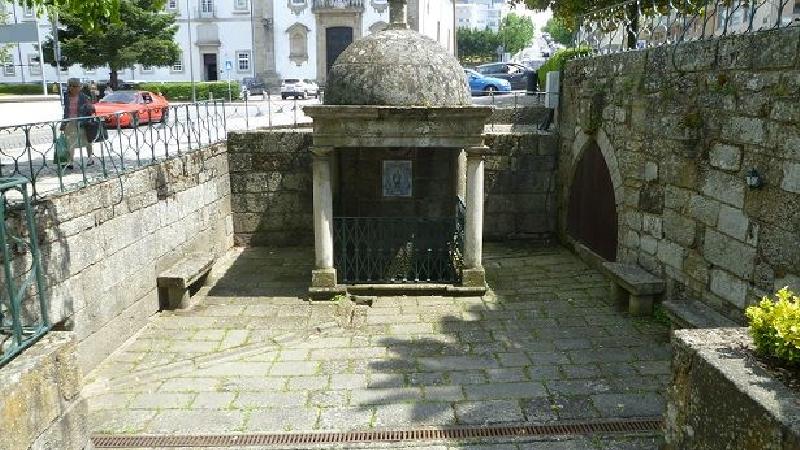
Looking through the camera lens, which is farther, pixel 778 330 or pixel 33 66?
pixel 33 66

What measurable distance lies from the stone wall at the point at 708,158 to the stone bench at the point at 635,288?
0.20m

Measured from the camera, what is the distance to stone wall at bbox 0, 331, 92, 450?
3.01m

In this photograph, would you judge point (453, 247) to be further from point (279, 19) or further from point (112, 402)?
point (279, 19)

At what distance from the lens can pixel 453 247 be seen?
8.86 meters

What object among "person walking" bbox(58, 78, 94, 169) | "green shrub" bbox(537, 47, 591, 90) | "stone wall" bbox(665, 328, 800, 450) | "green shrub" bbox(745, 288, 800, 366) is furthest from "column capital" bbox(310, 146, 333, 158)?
"green shrub" bbox(745, 288, 800, 366)

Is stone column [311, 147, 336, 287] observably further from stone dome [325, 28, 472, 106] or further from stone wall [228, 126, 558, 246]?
stone wall [228, 126, 558, 246]

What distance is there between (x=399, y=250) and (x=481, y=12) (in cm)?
16949

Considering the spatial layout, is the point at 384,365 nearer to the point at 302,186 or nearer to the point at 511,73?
the point at 302,186

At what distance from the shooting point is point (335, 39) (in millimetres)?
39750

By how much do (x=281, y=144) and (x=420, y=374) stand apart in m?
5.79

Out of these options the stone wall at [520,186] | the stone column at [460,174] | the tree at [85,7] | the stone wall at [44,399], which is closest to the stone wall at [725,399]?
the stone wall at [44,399]

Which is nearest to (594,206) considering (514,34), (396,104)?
(396,104)

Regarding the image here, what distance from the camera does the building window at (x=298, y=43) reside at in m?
39.3

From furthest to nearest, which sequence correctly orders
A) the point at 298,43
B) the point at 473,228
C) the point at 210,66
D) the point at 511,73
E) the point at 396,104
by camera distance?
1. the point at 210,66
2. the point at 298,43
3. the point at 511,73
4. the point at 473,228
5. the point at 396,104
